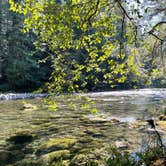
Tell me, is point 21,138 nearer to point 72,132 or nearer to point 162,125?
point 72,132

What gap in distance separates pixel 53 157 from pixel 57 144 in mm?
1649

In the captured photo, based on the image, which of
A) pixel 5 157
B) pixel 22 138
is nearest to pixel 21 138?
pixel 22 138

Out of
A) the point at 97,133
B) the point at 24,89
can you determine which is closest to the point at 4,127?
the point at 97,133

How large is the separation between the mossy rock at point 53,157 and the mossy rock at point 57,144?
501 mm

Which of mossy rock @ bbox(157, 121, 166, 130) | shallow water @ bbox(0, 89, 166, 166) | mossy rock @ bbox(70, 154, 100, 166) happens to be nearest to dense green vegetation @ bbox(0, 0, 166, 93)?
shallow water @ bbox(0, 89, 166, 166)

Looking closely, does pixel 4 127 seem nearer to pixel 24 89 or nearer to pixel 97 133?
pixel 97 133

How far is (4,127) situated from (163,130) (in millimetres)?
6566

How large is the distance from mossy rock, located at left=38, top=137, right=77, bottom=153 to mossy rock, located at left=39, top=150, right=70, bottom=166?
1.64 ft

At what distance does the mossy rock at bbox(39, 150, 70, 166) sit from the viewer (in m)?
8.74

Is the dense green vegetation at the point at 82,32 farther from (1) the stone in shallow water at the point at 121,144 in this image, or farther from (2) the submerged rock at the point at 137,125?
(2) the submerged rock at the point at 137,125

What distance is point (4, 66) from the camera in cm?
4309

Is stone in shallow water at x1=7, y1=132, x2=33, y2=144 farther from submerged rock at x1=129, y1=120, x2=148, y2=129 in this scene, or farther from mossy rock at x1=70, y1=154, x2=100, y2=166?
A: submerged rock at x1=129, y1=120, x2=148, y2=129

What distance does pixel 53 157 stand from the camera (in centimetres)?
916

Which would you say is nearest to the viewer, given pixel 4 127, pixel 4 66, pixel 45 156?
pixel 45 156
